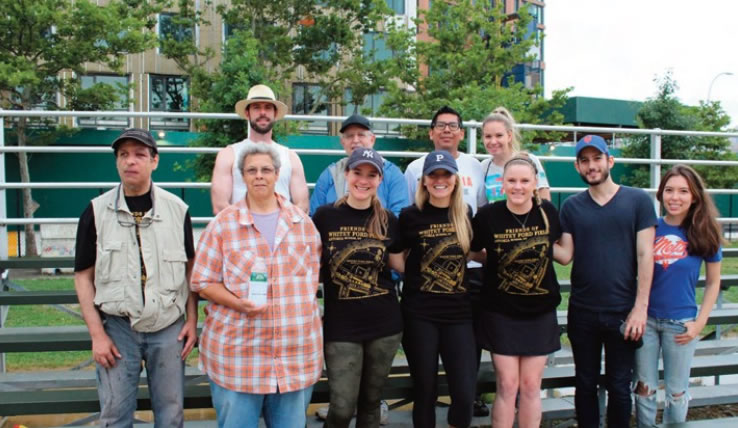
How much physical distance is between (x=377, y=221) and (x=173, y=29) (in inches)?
834

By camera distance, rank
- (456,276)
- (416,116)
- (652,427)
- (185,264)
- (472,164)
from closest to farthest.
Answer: (185,264) < (456,276) < (652,427) < (472,164) < (416,116)

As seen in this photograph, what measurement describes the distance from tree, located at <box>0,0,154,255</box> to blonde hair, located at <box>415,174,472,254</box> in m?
13.0

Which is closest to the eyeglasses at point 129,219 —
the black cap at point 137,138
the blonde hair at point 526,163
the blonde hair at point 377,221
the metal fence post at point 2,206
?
the black cap at point 137,138

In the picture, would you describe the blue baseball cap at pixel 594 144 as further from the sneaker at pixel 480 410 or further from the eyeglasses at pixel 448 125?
the sneaker at pixel 480 410

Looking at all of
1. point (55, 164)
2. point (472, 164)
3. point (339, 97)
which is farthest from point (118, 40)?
point (472, 164)

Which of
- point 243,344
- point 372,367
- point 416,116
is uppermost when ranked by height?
point 416,116

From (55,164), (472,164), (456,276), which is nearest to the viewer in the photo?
(456,276)

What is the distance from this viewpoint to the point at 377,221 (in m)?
2.88

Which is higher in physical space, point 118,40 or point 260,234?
point 118,40

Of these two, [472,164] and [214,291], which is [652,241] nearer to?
[472,164]

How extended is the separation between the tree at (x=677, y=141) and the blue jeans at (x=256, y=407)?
1841 centimetres

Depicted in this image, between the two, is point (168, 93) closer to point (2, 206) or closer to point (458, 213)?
point (2, 206)

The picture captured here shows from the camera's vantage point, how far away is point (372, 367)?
112 inches

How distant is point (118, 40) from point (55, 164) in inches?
196
